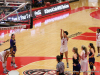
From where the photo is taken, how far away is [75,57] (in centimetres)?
714

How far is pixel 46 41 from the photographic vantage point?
13.4m

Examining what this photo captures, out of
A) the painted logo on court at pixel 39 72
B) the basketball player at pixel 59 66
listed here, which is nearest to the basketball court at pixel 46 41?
the painted logo on court at pixel 39 72

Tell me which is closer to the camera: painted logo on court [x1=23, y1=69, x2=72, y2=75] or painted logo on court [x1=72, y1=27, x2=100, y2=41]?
painted logo on court [x1=23, y1=69, x2=72, y2=75]

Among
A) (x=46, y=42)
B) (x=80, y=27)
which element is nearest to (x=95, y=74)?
(x=46, y=42)

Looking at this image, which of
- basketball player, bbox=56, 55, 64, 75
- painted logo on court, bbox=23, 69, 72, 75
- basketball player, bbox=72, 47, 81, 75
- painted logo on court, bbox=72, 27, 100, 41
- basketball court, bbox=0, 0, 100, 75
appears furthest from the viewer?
painted logo on court, bbox=72, 27, 100, 41

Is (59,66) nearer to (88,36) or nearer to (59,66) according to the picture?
(59,66)

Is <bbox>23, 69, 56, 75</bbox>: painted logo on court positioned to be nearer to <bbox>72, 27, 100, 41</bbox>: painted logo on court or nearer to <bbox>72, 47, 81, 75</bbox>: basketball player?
<bbox>72, 47, 81, 75</bbox>: basketball player

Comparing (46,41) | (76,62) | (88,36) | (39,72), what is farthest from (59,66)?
(88,36)

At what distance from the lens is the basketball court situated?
9492mm

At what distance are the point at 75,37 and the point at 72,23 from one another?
476cm

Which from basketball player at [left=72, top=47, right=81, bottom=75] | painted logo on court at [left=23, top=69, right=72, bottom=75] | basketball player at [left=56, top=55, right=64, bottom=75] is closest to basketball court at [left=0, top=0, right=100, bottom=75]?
painted logo on court at [left=23, top=69, right=72, bottom=75]

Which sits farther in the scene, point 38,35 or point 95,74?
point 38,35

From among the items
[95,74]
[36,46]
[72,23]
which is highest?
[72,23]

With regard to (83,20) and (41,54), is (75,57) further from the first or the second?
(83,20)
